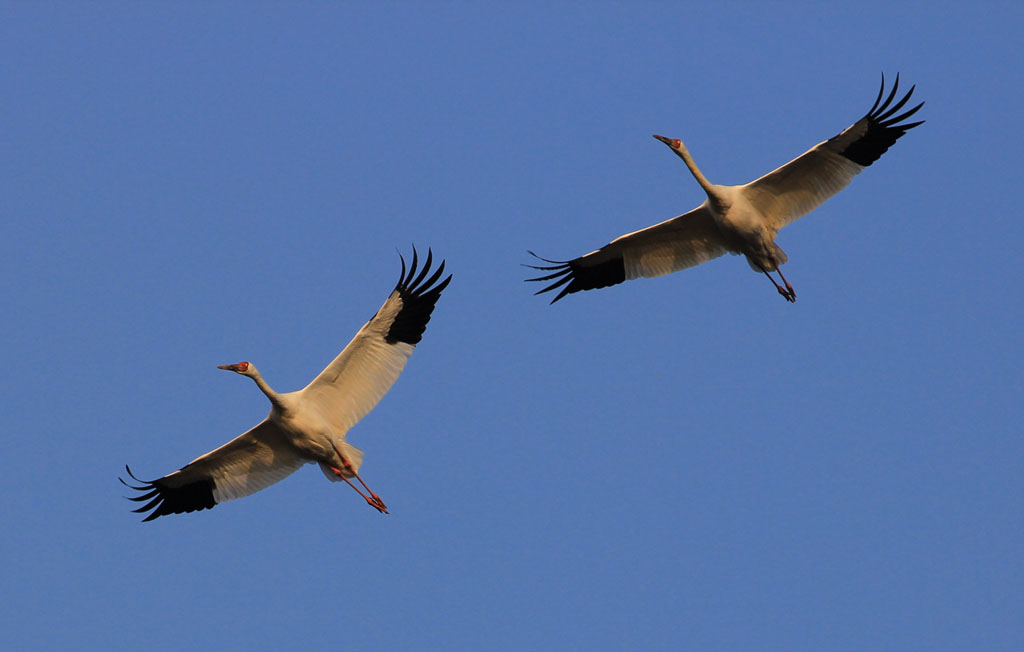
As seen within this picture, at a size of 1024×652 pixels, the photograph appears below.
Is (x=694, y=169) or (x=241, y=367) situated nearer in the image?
(x=241, y=367)

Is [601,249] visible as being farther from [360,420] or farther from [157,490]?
[157,490]

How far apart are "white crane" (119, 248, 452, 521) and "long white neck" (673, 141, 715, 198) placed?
3.96 metres

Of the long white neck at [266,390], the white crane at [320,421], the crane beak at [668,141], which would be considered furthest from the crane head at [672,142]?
the long white neck at [266,390]

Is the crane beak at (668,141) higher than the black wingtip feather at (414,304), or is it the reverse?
the crane beak at (668,141)

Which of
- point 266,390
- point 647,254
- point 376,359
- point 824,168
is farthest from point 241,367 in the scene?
point 824,168

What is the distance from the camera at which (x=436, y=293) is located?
16.3 m

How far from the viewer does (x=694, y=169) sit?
1706 cm

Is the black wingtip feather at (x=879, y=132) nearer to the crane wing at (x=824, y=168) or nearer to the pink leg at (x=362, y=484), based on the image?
the crane wing at (x=824, y=168)

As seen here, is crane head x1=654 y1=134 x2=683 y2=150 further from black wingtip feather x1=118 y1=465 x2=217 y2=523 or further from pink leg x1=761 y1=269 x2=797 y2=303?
black wingtip feather x1=118 y1=465 x2=217 y2=523

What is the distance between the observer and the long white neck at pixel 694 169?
16625 millimetres

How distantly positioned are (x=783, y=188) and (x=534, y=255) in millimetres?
3818

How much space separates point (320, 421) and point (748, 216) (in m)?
6.67

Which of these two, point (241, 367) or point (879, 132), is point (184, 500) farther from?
point (879, 132)

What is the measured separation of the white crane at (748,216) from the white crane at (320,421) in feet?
9.14
